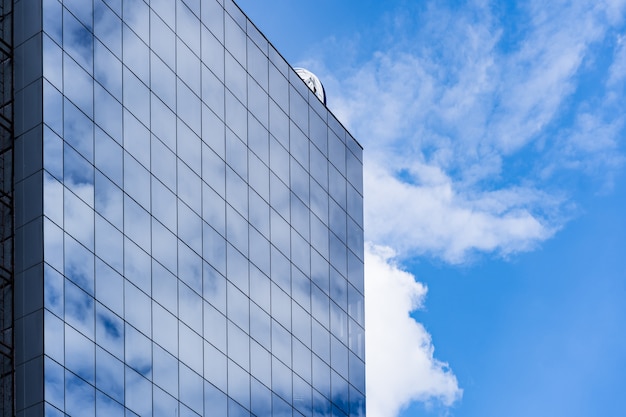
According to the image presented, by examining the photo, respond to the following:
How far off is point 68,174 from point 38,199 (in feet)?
7.08

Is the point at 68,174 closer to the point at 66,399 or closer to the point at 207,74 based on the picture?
the point at 66,399

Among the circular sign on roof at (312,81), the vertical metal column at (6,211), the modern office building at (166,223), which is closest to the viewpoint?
the vertical metal column at (6,211)

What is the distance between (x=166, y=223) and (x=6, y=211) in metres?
9.31

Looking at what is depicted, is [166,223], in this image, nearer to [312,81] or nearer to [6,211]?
[6,211]

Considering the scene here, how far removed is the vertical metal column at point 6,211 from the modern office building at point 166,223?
0.26ft

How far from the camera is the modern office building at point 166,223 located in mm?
53938

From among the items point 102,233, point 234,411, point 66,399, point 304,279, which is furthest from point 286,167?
point 66,399

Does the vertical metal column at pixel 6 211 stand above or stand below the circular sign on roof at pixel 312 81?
below

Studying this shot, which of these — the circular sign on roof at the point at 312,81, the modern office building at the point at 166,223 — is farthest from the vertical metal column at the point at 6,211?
the circular sign on roof at the point at 312,81

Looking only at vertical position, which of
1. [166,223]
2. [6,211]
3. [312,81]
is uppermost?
[312,81]

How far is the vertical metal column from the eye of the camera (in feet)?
173

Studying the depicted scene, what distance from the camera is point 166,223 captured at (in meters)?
62.2

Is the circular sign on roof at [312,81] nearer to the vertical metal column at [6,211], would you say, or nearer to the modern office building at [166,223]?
the modern office building at [166,223]

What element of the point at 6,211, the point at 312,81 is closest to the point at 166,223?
the point at 6,211
